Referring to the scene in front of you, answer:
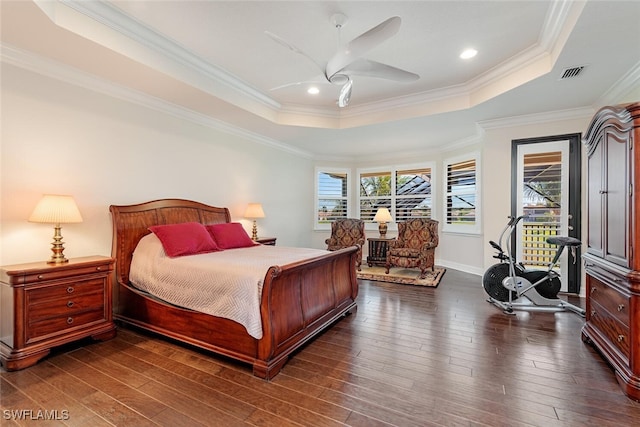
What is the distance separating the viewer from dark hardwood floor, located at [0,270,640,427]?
178cm

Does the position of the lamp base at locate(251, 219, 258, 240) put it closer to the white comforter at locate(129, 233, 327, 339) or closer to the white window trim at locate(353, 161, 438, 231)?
the white comforter at locate(129, 233, 327, 339)

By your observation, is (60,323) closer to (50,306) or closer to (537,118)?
(50,306)

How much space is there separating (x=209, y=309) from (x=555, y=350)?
3.08m

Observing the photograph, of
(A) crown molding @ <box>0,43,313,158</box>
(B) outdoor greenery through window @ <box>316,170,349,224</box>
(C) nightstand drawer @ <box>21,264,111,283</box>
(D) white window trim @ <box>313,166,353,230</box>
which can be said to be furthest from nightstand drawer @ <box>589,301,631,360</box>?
(B) outdoor greenery through window @ <box>316,170,349,224</box>

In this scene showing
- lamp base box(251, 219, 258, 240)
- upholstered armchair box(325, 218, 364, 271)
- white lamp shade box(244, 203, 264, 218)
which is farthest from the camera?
upholstered armchair box(325, 218, 364, 271)

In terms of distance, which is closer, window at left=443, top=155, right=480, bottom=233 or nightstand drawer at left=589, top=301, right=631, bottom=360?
nightstand drawer at left=589, top=301, right=631, bottom=360

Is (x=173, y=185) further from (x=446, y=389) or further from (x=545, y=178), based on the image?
(x=545, y=178)

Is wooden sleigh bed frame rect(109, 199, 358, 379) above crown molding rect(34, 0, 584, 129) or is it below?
below

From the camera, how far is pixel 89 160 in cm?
321

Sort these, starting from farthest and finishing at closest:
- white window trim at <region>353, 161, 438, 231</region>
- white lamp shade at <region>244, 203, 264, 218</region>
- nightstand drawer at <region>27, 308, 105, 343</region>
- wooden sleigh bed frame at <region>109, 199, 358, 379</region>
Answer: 1. white window trim at <region>353, 161, 438, 231</region>
2. white lamp shade at <region>244, 203, 264, 218</region>
3. nightstand drawer at <region>27, 308, 105, 343</region>
4. wooden sleigh bed frame at <region>109, 199, 358, 379</region>

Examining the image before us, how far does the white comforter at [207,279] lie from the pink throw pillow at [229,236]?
52 centimetres

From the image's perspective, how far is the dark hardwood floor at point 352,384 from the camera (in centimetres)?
178

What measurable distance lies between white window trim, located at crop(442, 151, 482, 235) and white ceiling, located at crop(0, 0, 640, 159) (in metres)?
1.29
